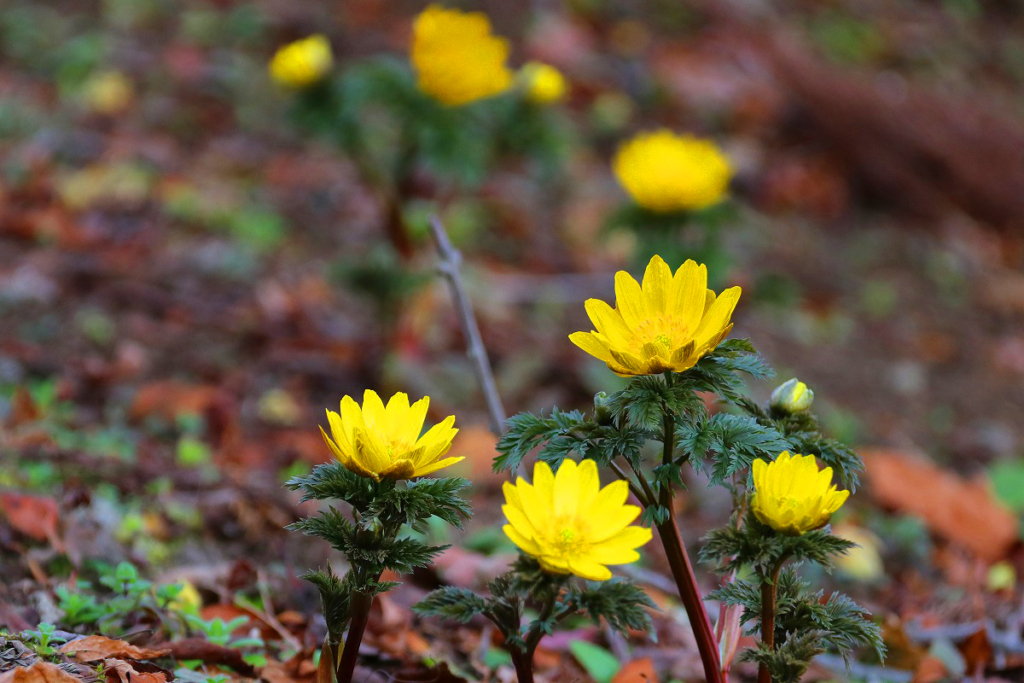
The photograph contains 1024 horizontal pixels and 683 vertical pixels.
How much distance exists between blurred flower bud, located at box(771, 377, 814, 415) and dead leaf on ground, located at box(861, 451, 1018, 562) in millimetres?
1969

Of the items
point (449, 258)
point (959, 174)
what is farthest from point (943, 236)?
point (449, 258)

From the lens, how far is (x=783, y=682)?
4.35ft

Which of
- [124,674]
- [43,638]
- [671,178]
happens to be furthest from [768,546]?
[671,178]

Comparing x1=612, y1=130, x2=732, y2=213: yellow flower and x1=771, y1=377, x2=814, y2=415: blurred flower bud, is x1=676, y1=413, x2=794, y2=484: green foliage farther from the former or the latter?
x1=612, y1=130, x2=732, y2=213: yellow flower

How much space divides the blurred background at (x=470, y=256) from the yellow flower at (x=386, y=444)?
32.5 inches

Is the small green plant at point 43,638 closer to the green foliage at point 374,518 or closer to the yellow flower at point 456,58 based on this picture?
the green foliage at point 374,518

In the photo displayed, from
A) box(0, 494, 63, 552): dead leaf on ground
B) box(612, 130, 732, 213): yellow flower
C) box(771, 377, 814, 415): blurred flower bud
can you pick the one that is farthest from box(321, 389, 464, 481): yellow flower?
box(612, 130, 732, 213): yellow flower

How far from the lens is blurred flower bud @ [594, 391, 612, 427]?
1.35 meters

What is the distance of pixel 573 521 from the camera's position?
4.29 feet

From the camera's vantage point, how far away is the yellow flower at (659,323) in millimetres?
1305

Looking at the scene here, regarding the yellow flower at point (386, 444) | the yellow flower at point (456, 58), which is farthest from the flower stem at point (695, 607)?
the yellow flower at point (456, 58)

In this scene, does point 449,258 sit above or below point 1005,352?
below

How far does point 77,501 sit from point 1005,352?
457cm

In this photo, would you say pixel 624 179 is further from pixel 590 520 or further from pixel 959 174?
pixel 959 174
